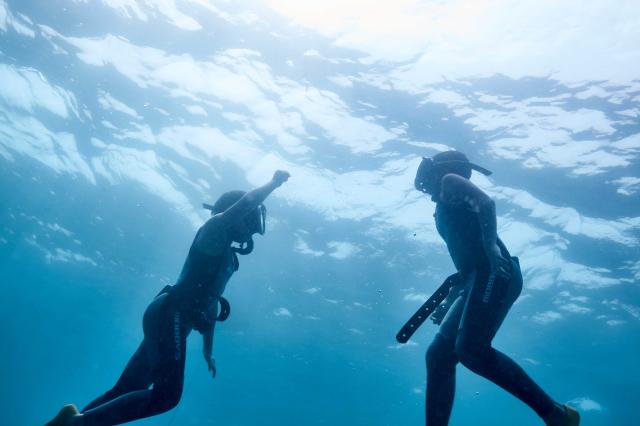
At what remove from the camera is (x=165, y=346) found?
377cm

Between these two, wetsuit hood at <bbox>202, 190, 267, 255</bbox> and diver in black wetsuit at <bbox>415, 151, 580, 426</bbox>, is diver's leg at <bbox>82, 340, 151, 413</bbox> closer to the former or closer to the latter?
wetsuit hood at <bbox>202, 190, 267, 255</bbox>

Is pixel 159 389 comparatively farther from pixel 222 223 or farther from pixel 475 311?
pixel 475 311

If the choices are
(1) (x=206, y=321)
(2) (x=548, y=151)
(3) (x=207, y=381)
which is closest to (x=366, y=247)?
(2) (x=548, y=151)

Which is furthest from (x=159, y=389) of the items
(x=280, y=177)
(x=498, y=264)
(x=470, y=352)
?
(x=498, y=264)

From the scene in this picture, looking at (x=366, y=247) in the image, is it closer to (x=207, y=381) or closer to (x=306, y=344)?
(x=306, y=344)

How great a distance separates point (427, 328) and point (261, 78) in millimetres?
19082

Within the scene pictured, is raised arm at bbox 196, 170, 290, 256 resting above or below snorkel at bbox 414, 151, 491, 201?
below

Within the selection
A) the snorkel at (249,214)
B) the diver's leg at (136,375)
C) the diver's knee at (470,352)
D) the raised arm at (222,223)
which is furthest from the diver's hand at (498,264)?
the diver's leg at (136,375)

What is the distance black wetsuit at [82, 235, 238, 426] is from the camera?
3.30 meters

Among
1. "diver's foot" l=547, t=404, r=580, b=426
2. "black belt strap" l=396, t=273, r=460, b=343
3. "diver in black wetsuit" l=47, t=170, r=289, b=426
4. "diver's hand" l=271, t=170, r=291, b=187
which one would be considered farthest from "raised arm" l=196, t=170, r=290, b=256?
"diver's foot" l=547, t=404, r=580, b=426

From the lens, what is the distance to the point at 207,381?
4656cm

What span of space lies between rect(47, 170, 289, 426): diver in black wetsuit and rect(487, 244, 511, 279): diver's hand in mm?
2348

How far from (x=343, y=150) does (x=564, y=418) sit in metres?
11.7

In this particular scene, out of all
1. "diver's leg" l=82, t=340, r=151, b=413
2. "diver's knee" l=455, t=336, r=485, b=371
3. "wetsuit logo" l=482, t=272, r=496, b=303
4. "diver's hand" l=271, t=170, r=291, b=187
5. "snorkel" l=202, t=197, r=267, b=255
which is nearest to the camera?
"diver's knee" l=455, t=336, r=485, b=371
